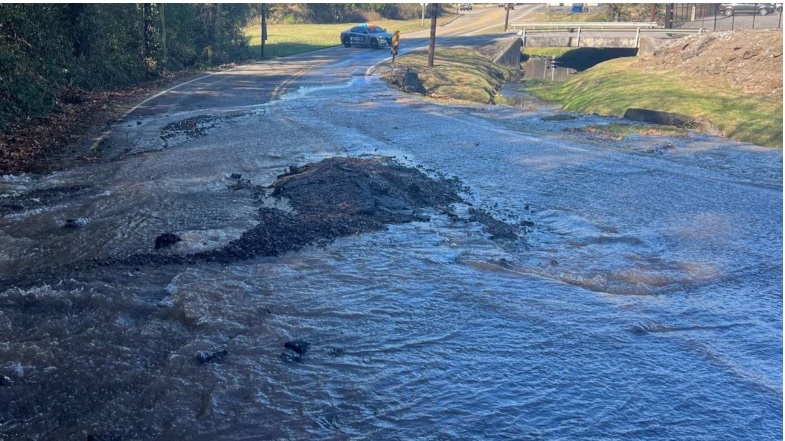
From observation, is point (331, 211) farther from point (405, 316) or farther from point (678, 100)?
point (678, 100)

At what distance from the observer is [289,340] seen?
20.5 feet

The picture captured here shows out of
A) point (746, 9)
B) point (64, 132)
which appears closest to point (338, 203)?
point (64, 132)

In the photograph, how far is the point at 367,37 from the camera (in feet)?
153

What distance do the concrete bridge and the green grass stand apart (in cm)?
1315

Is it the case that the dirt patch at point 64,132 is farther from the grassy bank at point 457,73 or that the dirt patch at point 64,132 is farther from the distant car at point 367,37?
the distant car at point 367,37

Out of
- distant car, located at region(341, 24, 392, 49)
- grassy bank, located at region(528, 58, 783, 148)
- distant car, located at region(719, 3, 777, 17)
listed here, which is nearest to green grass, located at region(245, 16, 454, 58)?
distant car, located at region(341, 24, 392, 49)

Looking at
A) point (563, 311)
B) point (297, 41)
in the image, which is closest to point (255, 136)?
point (563, 311)

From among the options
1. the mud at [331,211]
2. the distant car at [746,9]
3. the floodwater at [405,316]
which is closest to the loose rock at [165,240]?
the mud at [331,211]

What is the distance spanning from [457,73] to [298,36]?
2336 centimetres

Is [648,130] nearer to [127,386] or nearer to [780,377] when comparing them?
[780,377]

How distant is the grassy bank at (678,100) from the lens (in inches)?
687

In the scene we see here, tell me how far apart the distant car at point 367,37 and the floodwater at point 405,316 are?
117 ft

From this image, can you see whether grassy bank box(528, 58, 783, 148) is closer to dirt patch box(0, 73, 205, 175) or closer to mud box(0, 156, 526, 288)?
mud box(0, 156, 526, 288)

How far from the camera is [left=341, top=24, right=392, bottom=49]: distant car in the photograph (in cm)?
4672
